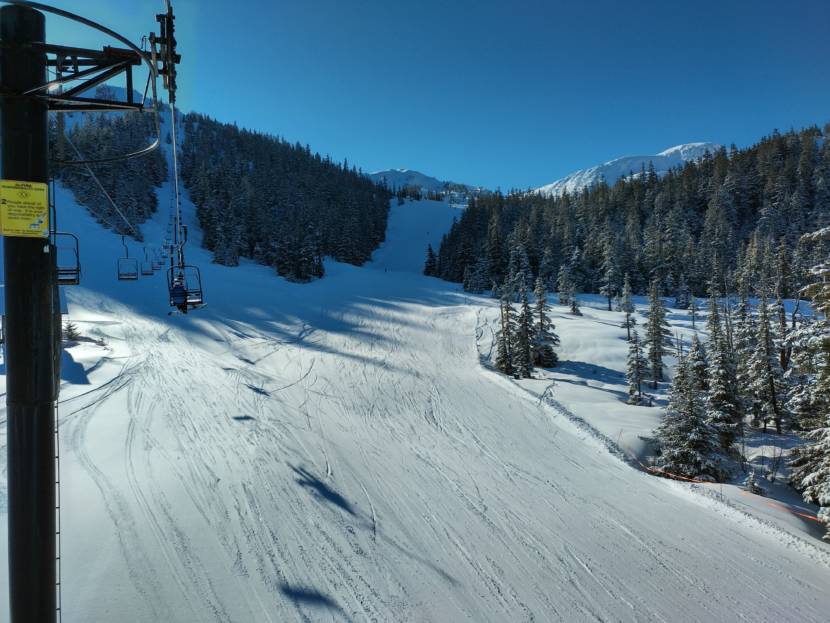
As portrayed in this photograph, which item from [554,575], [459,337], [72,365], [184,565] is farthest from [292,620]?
[459,337]

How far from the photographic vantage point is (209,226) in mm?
75375

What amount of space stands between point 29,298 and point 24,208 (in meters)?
0.66

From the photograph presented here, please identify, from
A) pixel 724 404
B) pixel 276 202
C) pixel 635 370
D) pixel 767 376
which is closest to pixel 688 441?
pixel 724 404

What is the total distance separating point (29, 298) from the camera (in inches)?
123

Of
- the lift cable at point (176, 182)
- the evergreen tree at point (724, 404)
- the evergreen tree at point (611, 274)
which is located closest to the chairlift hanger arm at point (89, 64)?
the lift cable at point (176, 182)

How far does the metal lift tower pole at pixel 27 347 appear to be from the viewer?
304 centimetres

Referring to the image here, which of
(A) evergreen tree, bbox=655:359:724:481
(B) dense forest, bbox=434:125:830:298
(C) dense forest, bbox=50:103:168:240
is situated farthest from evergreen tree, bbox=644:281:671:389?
(C) dense forest, bbox=50:103:168:240

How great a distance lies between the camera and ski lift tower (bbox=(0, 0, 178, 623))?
3.04 meters

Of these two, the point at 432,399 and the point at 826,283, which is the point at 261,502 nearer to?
the point at 432,399

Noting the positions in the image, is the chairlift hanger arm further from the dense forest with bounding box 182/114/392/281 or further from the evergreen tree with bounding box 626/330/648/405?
the dense forest with bounding box 182/114/392/281

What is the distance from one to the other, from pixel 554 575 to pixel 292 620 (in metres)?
5.11

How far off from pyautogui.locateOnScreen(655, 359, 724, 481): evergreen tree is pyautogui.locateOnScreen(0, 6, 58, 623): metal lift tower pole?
20020 millimetres

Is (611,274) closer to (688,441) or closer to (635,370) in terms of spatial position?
(635,370)

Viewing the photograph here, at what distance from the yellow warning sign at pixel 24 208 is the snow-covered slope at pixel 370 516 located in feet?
21.0
